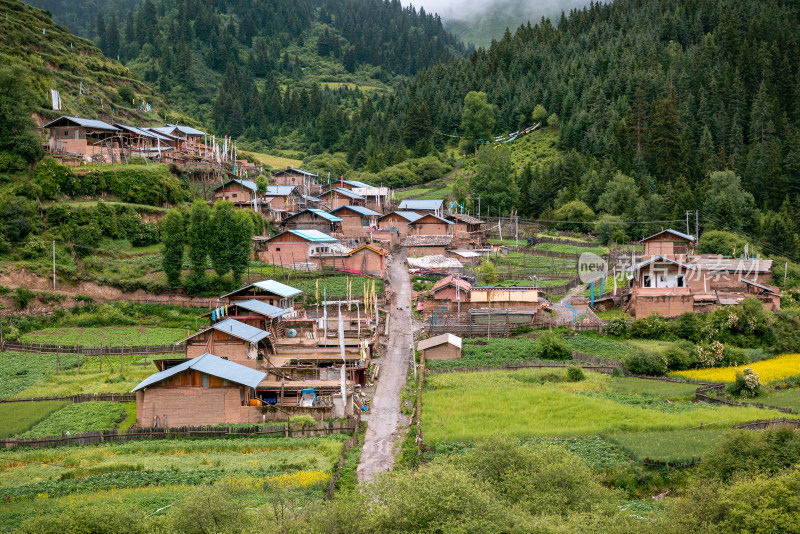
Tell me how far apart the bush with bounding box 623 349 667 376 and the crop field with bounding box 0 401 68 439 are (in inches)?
1172

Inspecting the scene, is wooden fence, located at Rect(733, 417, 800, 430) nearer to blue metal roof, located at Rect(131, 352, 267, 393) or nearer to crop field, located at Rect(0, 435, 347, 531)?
crop field, located at Rect(0, 435, 347, 531)

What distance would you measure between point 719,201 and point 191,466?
59.6m

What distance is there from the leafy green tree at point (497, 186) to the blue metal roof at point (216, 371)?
171 feet

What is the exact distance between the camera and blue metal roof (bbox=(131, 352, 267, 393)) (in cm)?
3209

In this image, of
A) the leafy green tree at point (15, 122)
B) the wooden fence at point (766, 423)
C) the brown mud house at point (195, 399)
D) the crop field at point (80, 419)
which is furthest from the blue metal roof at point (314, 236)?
the wooden fence at point (766, 423)

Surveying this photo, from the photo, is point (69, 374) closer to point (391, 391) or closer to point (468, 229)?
point (391, 391)

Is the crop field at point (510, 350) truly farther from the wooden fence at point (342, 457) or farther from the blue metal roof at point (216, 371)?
the blue metal roof at point (216, 371)

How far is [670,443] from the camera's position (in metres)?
28.4

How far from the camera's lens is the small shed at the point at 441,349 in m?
43.1

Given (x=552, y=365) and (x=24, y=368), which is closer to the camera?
(x=24, y=368)

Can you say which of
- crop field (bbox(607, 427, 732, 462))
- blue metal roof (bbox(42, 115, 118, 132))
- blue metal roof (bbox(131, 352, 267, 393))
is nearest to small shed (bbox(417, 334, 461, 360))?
blue metal roof (bbox(131, 352, 267, 393))

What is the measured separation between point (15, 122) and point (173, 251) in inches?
840

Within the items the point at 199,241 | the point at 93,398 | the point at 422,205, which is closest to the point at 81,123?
the point at 199,241

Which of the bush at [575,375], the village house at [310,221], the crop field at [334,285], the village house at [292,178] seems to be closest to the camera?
the bush at [575,375]
